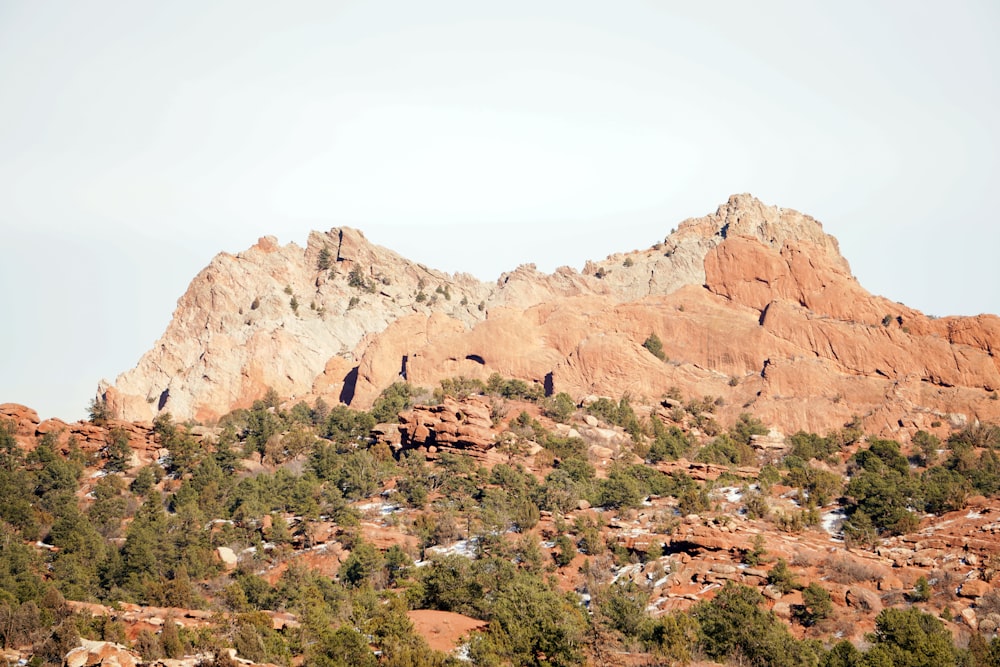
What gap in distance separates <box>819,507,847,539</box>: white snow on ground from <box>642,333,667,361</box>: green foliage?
105 ft

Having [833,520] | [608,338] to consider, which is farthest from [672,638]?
[608,338]

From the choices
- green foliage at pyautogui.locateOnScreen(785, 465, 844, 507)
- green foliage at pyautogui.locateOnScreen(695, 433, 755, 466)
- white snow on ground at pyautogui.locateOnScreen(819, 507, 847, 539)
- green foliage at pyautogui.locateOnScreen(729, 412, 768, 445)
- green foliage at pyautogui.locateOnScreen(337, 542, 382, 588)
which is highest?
green foliage at pyautogui.locateOnScreen(729, 412, 768, 445)

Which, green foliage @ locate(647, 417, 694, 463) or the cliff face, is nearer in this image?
green foliage @ locate(647, 417, 694, 463)

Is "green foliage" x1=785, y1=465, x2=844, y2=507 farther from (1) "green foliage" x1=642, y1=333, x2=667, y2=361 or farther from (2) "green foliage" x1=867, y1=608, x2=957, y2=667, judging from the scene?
(1) "green foliage" x1=642, y1=333, x2=667, y2=361

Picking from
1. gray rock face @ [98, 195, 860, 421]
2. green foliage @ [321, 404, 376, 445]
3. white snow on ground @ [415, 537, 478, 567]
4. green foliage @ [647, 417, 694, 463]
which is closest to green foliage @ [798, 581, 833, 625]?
white snow on ground @ [415, 537, 478, 567]

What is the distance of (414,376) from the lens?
3720 inches

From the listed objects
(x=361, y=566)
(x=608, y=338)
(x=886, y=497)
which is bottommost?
(x=361, y=566)

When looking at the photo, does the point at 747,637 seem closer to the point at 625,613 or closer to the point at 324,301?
the point at 625,613

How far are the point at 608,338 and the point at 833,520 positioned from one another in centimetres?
3397

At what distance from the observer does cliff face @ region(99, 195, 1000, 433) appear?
87.1m

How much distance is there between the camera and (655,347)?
9538cm

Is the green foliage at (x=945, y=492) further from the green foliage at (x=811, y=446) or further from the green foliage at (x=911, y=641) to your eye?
the green foliage at (x=911, y=641)

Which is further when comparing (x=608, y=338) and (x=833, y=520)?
(x=608, y=338)

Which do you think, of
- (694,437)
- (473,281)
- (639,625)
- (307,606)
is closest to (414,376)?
(694,437)
